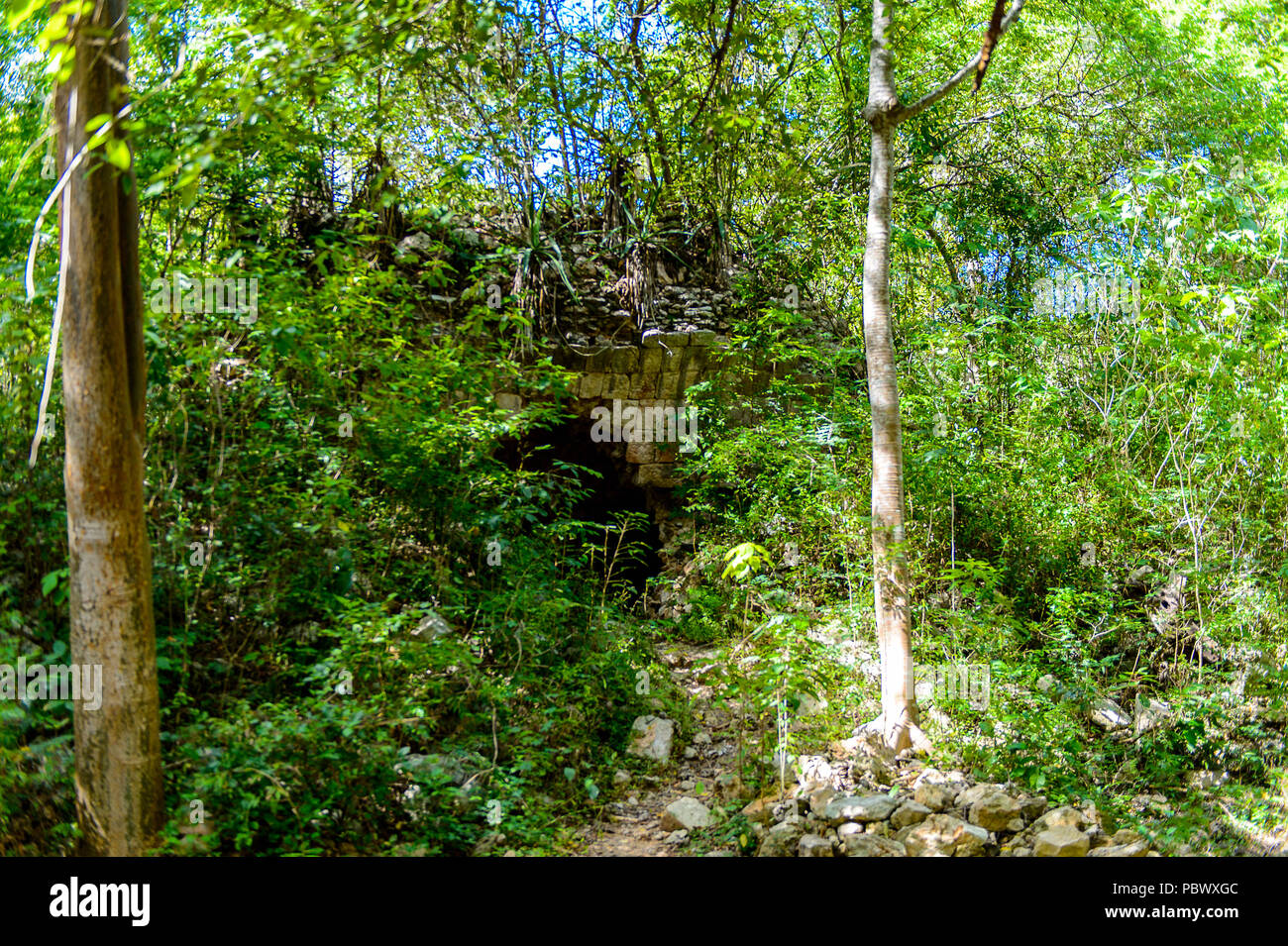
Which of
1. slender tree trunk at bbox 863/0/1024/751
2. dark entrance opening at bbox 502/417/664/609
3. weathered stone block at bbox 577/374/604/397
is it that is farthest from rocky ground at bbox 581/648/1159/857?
weathered stone block at bbox 577/374/604/397

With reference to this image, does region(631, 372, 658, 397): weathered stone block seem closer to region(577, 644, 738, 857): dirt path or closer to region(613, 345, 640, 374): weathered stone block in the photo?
region(613, 345, 640, 374): weathered stone block

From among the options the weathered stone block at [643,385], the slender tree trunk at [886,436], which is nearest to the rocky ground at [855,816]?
the slender tree trunk at [886,436]

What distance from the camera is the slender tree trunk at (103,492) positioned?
3.52m

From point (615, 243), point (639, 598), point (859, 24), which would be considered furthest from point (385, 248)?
point (859, 24)

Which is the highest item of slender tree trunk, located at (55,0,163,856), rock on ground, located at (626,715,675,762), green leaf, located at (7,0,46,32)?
green leaf, located at (7,0,46,32)

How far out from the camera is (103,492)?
11.7ft

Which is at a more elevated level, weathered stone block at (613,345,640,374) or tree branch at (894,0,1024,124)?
tree branch at (894,0,1024,124)

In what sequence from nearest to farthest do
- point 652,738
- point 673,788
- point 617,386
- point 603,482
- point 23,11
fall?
point 23,11 → point 673,788 → point 652,738 → point 617,386 → point 603,482

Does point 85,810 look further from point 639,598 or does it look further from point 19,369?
point 639,598

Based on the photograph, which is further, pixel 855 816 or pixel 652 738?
pixel 652 738

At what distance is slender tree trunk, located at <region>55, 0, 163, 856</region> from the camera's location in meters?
3.52

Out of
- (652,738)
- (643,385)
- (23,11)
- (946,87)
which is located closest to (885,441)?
(946,87)

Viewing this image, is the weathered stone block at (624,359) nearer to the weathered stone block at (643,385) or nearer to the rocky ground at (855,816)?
the weathered stone block at (643,385)

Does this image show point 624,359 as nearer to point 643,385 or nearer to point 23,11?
point 643,385
